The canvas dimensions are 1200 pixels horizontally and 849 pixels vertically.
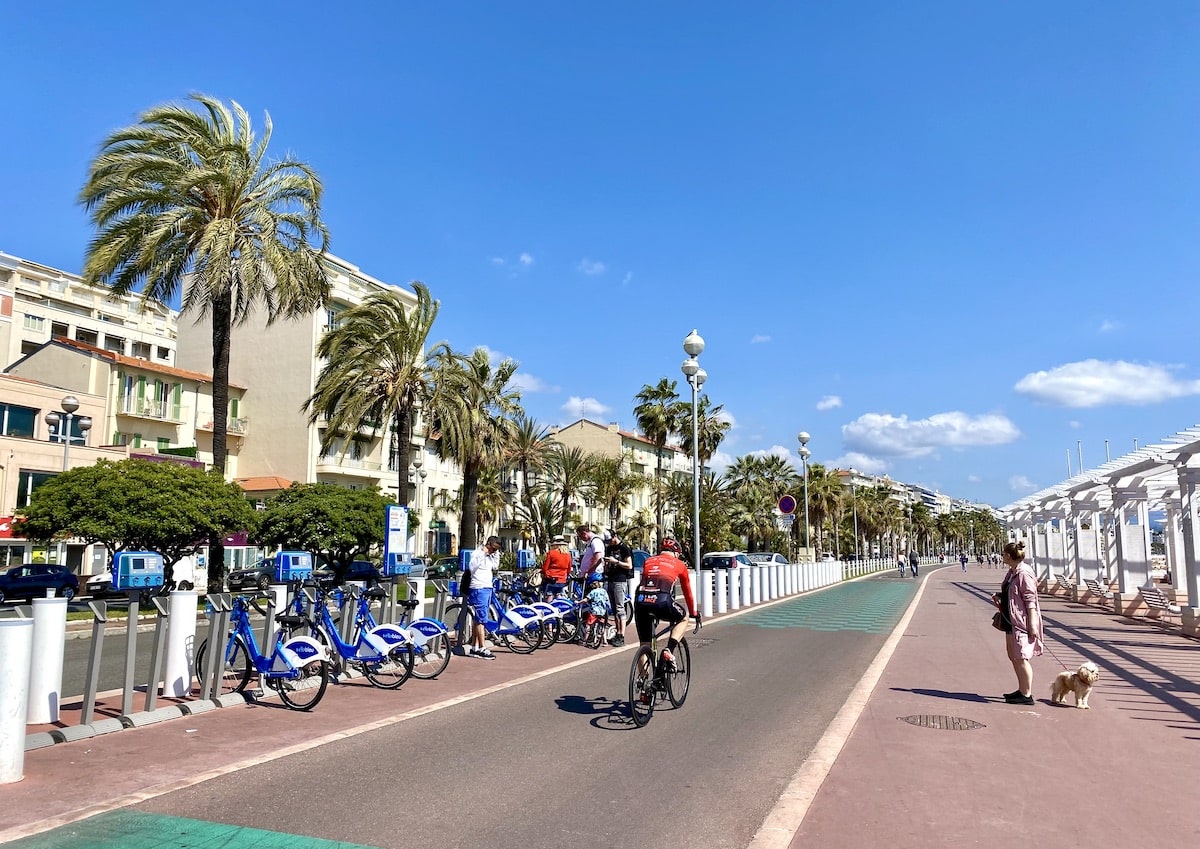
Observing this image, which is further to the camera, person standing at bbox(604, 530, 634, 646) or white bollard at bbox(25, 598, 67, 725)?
person standing at bbox(604, 530, 634, 646)

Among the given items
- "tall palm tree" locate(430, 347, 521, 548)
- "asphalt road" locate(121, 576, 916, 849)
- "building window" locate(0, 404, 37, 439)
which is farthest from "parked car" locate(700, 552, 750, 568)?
"building window" locate(0, 404, 37, 439)

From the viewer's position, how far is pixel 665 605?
812 centimetres

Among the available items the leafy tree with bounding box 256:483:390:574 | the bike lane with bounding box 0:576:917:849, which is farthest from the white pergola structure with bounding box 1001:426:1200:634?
the leafy tree with bounding box 256:483:390:574

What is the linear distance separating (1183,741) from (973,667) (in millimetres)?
4526

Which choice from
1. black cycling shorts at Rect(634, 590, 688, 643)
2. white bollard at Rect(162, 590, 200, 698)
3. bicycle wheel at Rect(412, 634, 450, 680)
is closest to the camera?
black cycling shorts at Rect(634, 590, 688, 643)

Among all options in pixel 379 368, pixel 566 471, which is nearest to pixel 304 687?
pixel 379 368

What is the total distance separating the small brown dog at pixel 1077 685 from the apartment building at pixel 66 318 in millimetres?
57632

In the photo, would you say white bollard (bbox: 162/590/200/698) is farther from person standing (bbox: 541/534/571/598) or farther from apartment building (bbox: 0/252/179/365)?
apartment building (bbox: 0/252/179/365)

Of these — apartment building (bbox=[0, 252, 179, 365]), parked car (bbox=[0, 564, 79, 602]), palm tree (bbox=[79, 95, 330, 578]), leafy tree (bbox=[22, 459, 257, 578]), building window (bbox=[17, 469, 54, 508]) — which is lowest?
parked car (bbox=[0, 564, 79, 602])

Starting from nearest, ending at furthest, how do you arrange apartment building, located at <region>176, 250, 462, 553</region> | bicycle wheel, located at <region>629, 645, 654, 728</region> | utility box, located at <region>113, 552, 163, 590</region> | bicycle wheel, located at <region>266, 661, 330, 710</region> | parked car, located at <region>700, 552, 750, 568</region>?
bicycle wheel, located at <region>629, 645, 654, 728</region> → bicycle wheel, located at <region>266, 661, 330, 710</region> → utility box, located at <region>113, 552, 163, 590</region> → parked car, located at <region>700, 552, 750, 568</region> → apartment building, located at <region>176, 250, 462, 553</region>

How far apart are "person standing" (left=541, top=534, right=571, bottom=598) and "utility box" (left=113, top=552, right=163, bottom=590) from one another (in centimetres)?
667

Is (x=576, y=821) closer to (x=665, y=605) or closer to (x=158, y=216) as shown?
(x=665, y=605)

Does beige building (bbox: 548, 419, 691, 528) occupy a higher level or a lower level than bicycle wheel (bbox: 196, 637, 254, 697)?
higher

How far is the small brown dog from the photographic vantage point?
875cm
